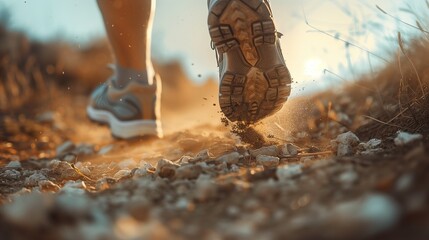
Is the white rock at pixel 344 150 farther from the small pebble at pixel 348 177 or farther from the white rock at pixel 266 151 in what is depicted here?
the small pebble at pixel 348 177

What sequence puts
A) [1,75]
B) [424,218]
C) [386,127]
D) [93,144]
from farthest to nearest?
1. [1,75]
2. [93,144]
3. [386,127]
4. [424,218]

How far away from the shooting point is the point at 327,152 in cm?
219

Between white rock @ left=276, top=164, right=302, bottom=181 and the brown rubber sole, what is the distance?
0.74 m

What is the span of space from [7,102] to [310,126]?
160 inches

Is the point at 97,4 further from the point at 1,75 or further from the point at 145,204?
the point at 1,75

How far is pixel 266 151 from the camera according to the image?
7.38 ft

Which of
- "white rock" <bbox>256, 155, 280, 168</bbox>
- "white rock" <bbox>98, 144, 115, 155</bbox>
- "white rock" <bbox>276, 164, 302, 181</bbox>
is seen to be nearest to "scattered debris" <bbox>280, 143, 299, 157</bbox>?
"white rock" <bbox>256, 155, 280, 168</bbox>

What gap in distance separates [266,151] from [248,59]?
1.27 ft

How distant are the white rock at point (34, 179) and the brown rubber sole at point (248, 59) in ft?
2.70

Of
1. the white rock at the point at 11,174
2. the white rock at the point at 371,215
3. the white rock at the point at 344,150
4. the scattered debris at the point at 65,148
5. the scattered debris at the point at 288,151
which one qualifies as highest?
the white rock at the point at 371,215

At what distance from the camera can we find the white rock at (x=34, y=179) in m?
2.22

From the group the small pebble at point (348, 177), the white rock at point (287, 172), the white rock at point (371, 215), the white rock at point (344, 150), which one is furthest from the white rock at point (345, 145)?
the white rock at point (371, 215)

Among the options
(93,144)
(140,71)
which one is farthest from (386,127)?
(93,144)

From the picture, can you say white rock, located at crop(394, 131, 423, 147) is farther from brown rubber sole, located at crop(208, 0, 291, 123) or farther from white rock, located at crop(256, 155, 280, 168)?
brown rubber sole, located at crop(208, 0, 291, 123)
